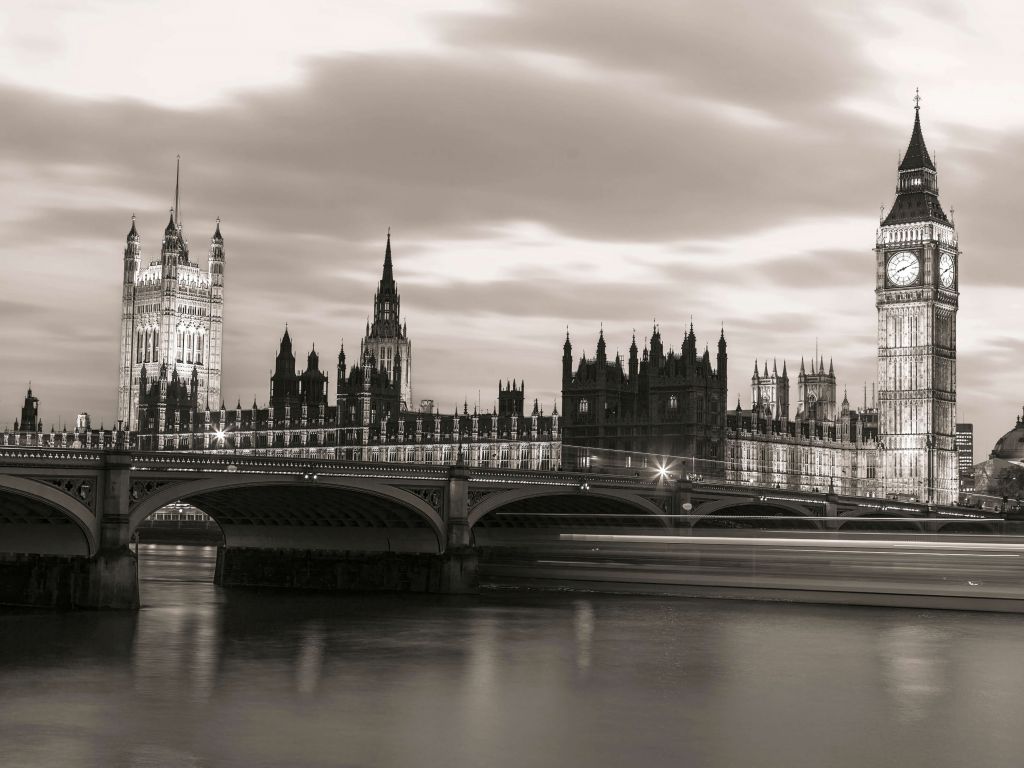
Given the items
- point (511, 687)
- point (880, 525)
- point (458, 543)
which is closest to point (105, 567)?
point (458, 543)

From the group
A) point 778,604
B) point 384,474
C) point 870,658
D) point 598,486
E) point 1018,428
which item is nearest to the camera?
point 870,658

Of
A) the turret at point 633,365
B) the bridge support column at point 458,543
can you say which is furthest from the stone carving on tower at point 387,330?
the bridge support column at point 458,543

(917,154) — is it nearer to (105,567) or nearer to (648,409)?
(648,409)

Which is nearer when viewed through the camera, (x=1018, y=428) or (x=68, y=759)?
(x=68, y=759)

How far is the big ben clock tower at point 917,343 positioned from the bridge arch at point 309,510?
7996cm

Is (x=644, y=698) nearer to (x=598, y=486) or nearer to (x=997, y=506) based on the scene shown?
(x=598, y=486)

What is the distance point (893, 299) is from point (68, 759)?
122547 mm

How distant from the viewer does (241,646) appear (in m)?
39.8

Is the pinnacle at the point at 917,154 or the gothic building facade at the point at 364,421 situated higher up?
the pinnacle at the point at 917,154

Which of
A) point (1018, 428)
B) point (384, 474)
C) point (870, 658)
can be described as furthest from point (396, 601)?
point (1018, 428)

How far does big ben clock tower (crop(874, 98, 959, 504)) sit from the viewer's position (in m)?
136

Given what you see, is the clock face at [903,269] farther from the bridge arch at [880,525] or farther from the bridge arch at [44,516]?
the bridge arch at [44,516]

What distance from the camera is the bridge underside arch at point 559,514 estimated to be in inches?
2697

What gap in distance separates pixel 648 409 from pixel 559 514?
50.3 meters
